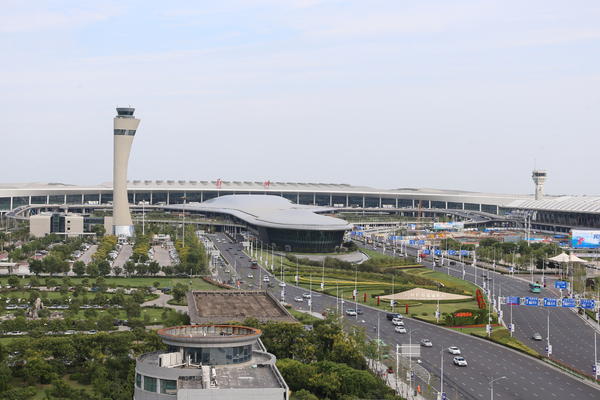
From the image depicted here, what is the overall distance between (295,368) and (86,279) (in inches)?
2127

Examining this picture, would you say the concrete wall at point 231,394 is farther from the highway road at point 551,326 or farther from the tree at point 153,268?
the tree at point 153,268

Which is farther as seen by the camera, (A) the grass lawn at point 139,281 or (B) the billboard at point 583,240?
(B) the billboard at point 583,240

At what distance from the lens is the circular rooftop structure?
4106 cm

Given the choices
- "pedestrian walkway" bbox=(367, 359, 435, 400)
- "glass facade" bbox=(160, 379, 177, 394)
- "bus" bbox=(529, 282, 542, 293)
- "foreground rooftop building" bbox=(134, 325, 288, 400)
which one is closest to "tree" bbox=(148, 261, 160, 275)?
"bus" bbox=(529, 282, 542, 293)

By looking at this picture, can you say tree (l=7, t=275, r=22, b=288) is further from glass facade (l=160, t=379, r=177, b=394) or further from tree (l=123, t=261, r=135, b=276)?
glass facade (l=160, t=379, r=177, b=394)

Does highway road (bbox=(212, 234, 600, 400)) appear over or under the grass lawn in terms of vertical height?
under

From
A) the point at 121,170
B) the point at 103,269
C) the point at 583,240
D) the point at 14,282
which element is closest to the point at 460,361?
the point at 14,282

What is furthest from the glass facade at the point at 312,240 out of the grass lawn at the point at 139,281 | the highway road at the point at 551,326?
the grass lawn at the point at 139,281

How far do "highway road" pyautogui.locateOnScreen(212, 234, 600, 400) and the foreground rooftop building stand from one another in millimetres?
18022

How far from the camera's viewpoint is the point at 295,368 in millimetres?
54094

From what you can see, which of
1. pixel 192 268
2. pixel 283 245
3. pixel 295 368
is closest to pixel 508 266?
pixel 283 245

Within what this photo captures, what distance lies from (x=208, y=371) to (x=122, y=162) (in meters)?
128

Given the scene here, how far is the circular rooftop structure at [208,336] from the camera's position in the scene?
4106 cm

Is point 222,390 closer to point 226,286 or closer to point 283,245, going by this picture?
point 226,286
